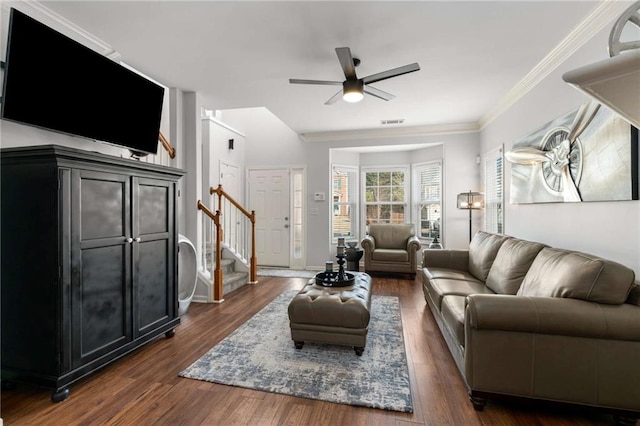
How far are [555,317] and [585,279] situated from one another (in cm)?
30

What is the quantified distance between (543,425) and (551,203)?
199cm

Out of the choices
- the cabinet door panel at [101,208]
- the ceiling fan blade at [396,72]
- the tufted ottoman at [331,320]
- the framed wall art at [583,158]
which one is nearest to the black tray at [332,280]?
the tufted ottoman at [331,320]

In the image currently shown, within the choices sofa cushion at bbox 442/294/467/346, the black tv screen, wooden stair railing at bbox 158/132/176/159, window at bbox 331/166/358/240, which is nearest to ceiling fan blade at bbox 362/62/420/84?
sofa cushion at bbox 442/294/467/346

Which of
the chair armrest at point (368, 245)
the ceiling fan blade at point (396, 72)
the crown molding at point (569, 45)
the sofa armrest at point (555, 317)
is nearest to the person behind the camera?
the sofa armrest at point (555, 317)

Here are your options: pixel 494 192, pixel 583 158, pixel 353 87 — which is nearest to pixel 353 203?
pixel 494 192

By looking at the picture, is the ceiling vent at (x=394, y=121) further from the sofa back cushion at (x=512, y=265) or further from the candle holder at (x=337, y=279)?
the candle holder at (x=337, y=279)

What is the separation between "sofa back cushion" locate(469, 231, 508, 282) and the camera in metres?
3.06

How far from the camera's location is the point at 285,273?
5.52 m

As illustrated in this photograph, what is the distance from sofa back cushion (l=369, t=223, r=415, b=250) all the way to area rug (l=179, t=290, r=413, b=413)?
2.63 m

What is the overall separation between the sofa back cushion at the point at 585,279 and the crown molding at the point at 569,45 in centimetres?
171

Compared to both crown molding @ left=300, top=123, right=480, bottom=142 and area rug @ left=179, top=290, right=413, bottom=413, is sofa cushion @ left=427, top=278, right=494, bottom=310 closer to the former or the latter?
area rug @ left=179, top=290, right=413, bottom=413

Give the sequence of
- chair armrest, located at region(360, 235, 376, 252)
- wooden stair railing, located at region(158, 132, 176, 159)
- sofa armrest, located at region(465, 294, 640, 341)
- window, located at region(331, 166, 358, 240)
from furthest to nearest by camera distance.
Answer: window, located at region(331, 166, 358, 240)
chair armrest, located at region(360, 235, 376, 252)
wooden stair railing, located at region(158, 132, 176, 159)
sofa armrest, located at region(465, 294, 640, 341)

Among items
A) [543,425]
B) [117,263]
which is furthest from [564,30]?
[117,263]

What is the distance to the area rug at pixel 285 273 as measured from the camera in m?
5.34
